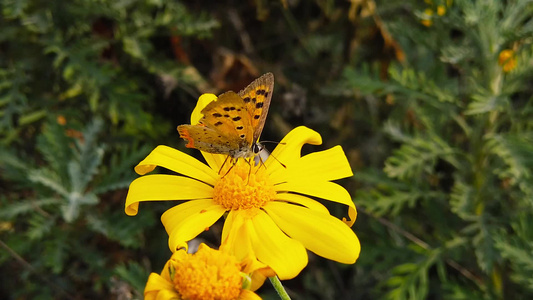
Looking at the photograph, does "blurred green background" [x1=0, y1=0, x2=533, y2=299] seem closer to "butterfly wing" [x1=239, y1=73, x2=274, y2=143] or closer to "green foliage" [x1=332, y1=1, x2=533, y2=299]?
"green foliage" [x1=332, y1=1, x2=533, y2=299]

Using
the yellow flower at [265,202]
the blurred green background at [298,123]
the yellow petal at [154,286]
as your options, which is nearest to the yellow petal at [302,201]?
the yellow flower at [265,202]

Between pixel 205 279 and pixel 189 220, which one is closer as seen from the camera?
Result: pixel 205 279

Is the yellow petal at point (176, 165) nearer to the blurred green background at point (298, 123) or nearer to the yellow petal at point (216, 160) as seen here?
the yellow petal at point (216, 160)

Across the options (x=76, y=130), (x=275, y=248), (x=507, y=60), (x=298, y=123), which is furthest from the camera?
(x=298, y=123)

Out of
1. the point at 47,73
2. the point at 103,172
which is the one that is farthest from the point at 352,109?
the point at 47,73

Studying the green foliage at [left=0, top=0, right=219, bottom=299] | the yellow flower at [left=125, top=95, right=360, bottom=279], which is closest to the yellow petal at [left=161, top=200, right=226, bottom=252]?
the yellow flower at [left=125, top=95, right=360, bottom=279]

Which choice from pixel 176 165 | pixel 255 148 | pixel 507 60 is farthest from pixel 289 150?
pixel 507 60

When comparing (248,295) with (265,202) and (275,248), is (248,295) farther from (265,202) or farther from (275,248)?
(265,202)
